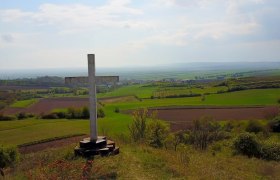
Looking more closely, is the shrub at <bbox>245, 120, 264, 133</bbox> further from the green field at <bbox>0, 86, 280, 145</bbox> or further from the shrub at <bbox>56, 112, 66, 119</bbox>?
the shrub at <bbox>56, 112, 66, 119</bbox>

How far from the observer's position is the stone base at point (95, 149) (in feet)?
38.1

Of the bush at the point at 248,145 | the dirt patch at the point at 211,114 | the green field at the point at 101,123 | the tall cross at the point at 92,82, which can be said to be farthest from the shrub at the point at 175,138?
the tall cross at the point at 92,82

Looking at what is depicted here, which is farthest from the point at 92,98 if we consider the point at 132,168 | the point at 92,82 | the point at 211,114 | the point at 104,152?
the point at 211,114

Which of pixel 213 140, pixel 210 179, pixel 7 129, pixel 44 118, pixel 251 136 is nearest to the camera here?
pixel 210 179

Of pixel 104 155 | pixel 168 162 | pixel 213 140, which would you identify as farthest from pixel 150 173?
pixel 213 140

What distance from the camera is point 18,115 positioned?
2250 inches

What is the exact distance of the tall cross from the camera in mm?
11983

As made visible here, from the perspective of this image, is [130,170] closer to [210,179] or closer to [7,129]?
[210,179]

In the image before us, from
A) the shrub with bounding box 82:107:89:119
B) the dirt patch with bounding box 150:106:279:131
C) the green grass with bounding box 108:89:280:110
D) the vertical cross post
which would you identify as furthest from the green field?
the vertical cross post

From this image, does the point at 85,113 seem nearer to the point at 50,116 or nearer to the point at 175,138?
the point at 50,116

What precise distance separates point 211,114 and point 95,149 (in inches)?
1560

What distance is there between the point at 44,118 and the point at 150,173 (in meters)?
49.3

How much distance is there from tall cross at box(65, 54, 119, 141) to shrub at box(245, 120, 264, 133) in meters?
30.6

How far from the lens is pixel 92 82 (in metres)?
12.2
